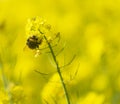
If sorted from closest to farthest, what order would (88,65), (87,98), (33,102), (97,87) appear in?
(87,98), (33,102), (97,87), (88,65)

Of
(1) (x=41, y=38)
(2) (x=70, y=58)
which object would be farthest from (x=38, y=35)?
(2) (x=70, y=58)

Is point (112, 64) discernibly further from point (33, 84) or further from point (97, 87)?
point (33, 84)

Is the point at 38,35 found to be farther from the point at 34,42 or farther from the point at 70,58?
the point at 70,58

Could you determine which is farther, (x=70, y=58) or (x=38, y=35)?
(x=70, y=58)

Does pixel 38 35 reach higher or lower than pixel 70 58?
lower

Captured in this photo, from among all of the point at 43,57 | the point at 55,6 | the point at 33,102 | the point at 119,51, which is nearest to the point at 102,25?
the point at 43,57
